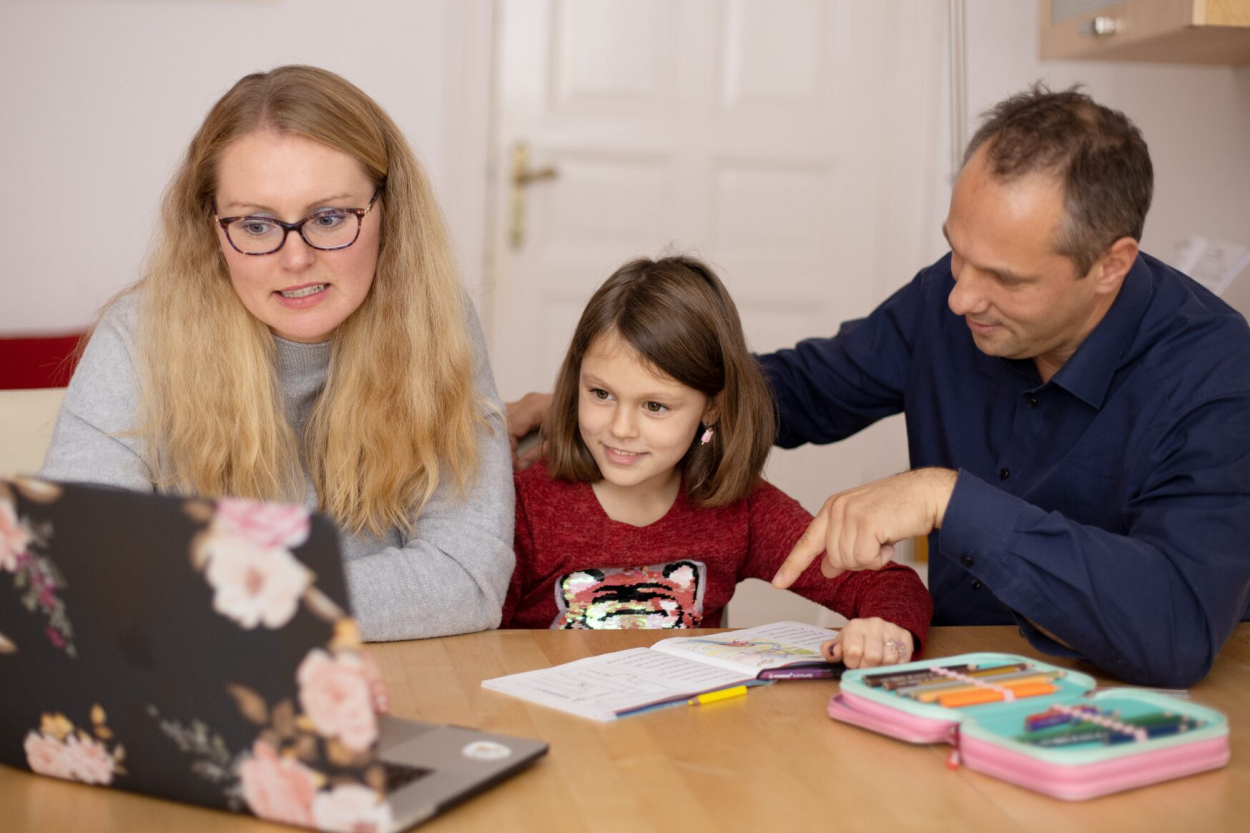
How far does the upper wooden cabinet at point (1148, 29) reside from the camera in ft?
7.24

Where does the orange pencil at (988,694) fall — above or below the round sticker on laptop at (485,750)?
above

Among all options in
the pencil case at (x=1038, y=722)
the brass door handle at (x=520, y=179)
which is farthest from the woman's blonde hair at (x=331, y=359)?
the brass door handle at (x=520, y=179)

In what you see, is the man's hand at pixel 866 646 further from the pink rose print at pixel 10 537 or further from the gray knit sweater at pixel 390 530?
the pink rose print at pixel 10 537

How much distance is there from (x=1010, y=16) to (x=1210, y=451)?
96.0 inches

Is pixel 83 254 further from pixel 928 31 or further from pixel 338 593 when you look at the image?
pixel 338 593

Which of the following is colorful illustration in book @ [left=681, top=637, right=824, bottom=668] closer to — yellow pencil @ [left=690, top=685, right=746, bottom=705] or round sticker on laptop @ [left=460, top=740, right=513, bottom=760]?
yellow pencil @ [left=690, top=685, right=746, bottom=705]

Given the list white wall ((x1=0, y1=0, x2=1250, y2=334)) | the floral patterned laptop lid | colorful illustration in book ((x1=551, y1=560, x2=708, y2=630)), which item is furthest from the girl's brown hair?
white wall ((x1=0, y1=0, x2=1250, y2=334))

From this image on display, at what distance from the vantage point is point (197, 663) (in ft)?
2.73

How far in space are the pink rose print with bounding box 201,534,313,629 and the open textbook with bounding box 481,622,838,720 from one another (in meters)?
0.41

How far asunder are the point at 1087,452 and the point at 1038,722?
587 millimetres

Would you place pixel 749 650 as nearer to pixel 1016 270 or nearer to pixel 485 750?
pixel 485 750

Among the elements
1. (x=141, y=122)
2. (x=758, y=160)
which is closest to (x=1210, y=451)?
(x=758, y=160)

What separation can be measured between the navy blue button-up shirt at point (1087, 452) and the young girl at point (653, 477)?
0.24 meters

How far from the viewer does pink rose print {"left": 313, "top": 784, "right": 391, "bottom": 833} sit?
815 millimetres
